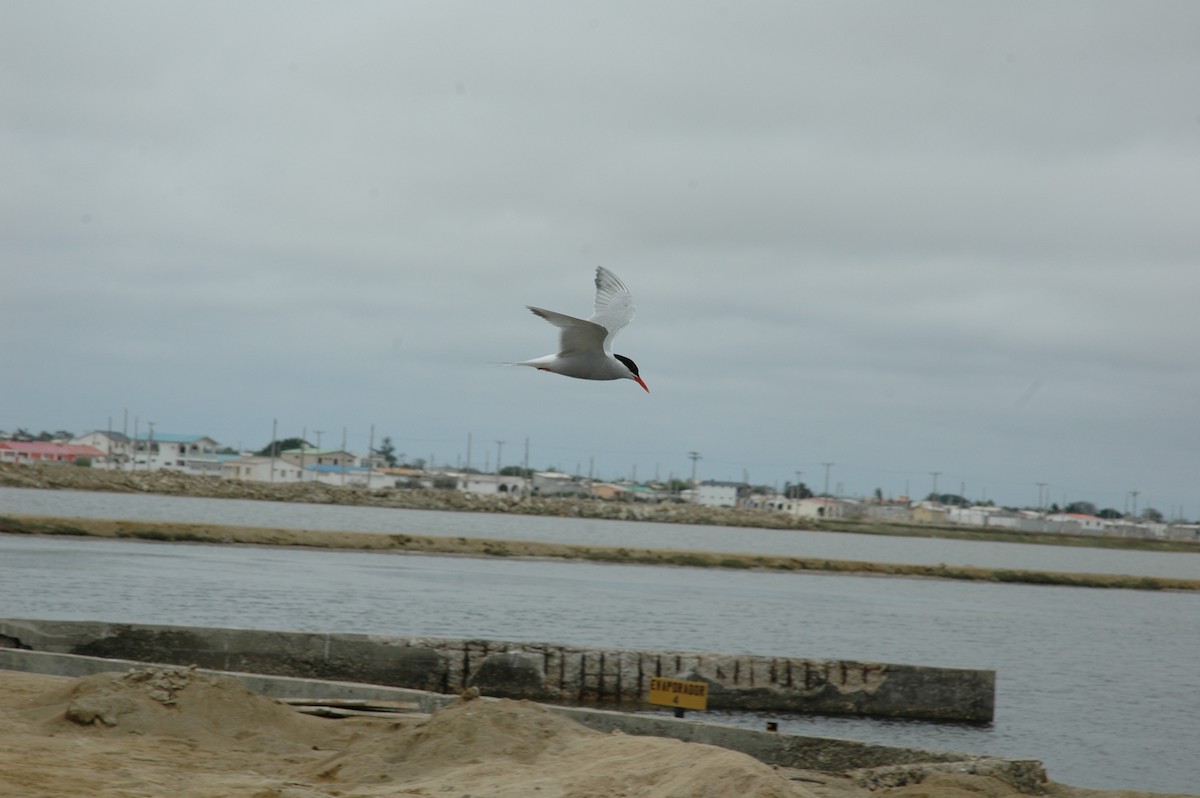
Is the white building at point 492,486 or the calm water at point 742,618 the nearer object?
the calm water at point 742,618

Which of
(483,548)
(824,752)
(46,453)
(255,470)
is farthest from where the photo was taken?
(255,470)

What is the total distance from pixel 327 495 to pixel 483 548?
72820mm

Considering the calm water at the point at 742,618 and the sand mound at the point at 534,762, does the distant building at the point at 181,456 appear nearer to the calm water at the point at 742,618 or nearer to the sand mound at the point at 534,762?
the calm water at the point at 742,618

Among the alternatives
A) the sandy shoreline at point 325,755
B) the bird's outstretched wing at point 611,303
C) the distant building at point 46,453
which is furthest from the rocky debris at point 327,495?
the sandy shoreline at point 325,755

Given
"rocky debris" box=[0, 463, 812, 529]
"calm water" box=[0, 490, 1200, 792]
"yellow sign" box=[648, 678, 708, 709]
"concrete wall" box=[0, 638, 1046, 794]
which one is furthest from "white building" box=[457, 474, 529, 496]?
"concrete wall" box=[0, 638, 1046, 794]

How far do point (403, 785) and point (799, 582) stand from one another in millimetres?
50991

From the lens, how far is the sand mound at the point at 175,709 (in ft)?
36.9

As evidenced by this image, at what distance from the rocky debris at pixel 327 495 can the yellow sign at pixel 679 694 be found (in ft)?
337

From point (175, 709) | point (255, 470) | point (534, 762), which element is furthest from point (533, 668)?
point (255, 470)

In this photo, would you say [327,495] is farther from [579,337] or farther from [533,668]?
[579,337]

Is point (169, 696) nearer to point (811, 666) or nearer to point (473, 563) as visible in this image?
point (811, 666)

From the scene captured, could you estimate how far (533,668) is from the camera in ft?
59.1

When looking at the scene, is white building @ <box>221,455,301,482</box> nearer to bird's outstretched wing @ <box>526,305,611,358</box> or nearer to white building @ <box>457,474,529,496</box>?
white building @ <box>457,474,529,496</box>

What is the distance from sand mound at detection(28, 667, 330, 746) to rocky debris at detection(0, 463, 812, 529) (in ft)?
336
